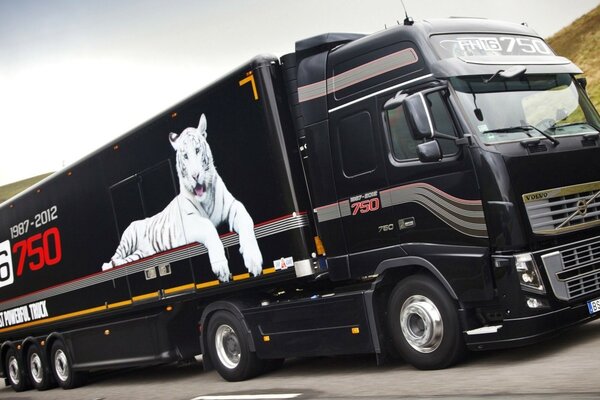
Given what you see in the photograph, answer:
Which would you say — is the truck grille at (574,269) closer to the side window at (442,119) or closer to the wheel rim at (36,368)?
the side window at (442,119)

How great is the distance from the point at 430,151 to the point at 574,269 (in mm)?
1800

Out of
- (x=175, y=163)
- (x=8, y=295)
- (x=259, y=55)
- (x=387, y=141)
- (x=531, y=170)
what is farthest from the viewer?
(x=8, y=295)

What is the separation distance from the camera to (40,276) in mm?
15625

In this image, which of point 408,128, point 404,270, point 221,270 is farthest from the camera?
point 221,270

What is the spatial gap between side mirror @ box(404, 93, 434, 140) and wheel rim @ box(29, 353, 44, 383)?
10648 mm

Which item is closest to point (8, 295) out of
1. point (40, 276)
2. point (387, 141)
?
point (40, 276)

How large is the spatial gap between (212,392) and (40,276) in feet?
21.8

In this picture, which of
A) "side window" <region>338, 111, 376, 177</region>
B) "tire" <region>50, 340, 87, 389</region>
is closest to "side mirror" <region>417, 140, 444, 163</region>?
"side window" <region>338, 111, 376, 177</region>

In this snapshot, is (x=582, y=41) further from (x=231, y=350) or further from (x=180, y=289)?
(x=231, y=350)

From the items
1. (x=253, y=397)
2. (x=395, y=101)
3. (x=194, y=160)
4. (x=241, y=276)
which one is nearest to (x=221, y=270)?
(x=241, y=276)

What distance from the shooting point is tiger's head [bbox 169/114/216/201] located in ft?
35.0

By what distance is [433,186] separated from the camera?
321 inches

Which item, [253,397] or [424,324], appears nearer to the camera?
[424,324]

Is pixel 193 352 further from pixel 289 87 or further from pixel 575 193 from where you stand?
pixel 575 193
